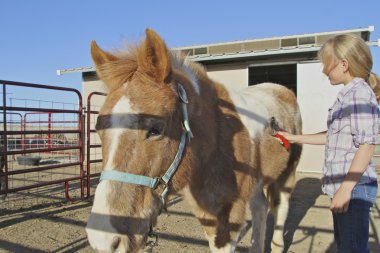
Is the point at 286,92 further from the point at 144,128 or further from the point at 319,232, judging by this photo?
the point at 144,128

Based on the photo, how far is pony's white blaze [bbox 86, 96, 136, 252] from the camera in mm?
1411

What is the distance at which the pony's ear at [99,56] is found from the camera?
1.97 meters

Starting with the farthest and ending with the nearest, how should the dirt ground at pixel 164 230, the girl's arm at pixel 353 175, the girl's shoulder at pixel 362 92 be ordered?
1. the dirt ground at pixel 164 230
2. the girl's shoulder at pixel 362 92
3. the girl's arm at pixel 353 175

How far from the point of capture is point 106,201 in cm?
148

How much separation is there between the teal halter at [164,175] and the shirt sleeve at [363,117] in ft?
3.04

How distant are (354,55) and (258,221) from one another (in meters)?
2.32

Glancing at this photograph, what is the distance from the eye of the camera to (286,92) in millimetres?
4469

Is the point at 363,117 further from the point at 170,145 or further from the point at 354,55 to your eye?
the point at 170,145

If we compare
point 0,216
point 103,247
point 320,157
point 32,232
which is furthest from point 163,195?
point 320,157

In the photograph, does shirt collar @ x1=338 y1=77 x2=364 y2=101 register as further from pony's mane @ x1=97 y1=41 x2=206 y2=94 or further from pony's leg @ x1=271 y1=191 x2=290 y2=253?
pony's leg @ x1=271 y1=191 x2=290 y2=253

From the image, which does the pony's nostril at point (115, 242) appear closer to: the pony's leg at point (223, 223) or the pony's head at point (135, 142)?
the pony's head at point (135, 142)

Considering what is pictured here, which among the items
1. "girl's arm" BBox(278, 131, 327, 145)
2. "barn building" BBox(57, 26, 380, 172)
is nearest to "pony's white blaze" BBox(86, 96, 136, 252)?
"girl's arm" BBox(278, 131, 327, 145)

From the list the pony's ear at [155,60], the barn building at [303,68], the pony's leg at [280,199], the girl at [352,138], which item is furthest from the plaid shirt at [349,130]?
the barn building at [303,68]

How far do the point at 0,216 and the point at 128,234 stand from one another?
416 cm
